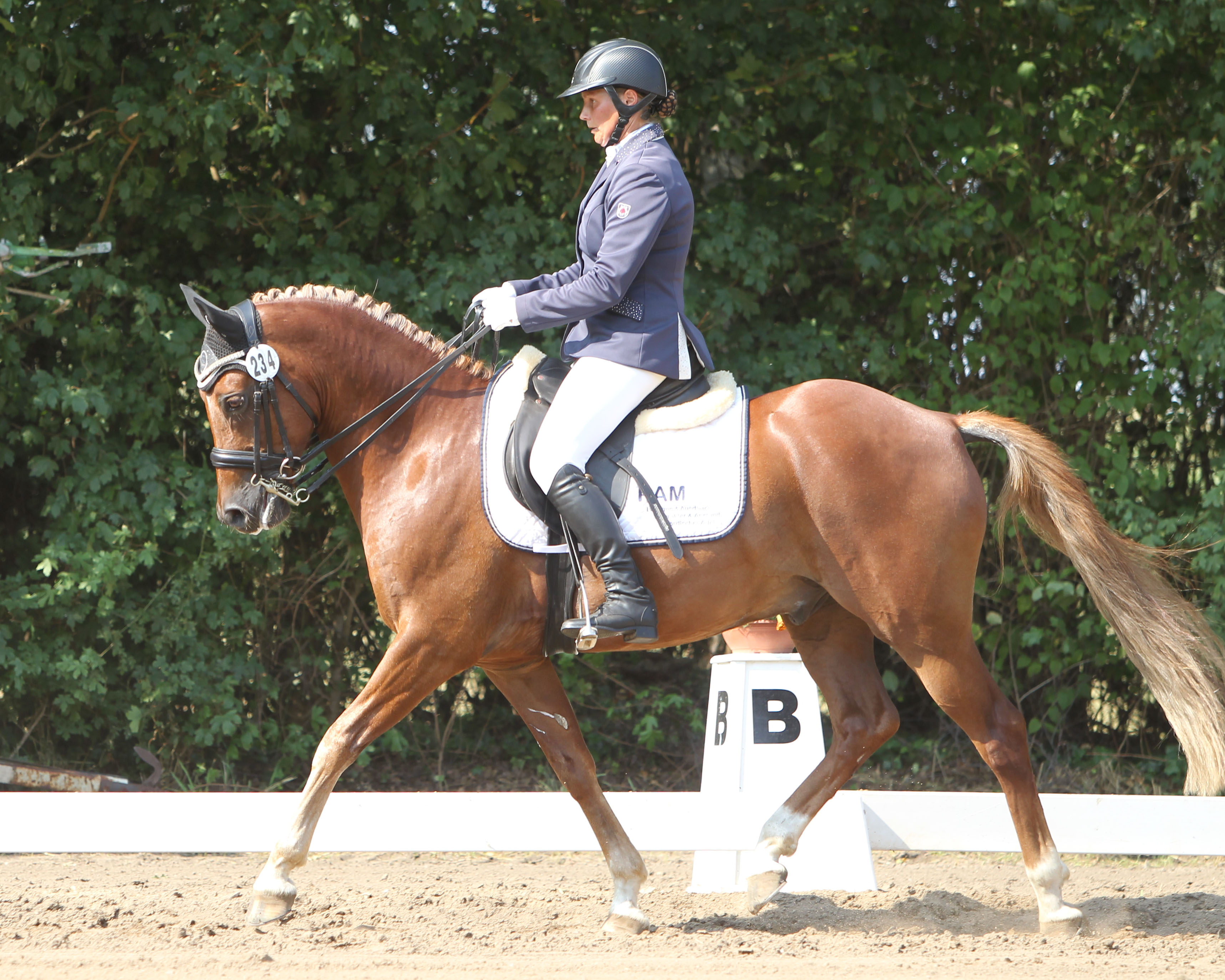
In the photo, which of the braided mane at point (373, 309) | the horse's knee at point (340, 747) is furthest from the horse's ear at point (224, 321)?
the horse's knee at point (340, 747)

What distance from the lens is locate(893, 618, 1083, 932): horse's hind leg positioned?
382cm

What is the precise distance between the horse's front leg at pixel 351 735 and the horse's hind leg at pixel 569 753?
318 millimetres

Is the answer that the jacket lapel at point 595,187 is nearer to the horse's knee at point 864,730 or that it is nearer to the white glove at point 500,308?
the white glove at point 500,308

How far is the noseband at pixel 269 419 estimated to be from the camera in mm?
3787

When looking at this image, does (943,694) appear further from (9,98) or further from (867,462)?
(9,98)

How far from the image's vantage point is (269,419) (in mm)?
3834

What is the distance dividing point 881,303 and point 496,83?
2.81 m

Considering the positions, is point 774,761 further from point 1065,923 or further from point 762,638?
point 1065,923

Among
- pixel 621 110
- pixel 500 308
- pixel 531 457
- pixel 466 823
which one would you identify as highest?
pixel 621 110

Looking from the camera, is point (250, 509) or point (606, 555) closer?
point (606, 555)

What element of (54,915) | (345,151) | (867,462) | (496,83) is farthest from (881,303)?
(54,915)

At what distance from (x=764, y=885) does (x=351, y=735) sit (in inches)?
57.4

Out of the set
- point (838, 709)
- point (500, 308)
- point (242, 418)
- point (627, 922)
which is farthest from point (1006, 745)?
point (242, 418)

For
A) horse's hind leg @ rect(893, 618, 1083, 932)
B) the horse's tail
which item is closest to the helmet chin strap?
the horse's tail
